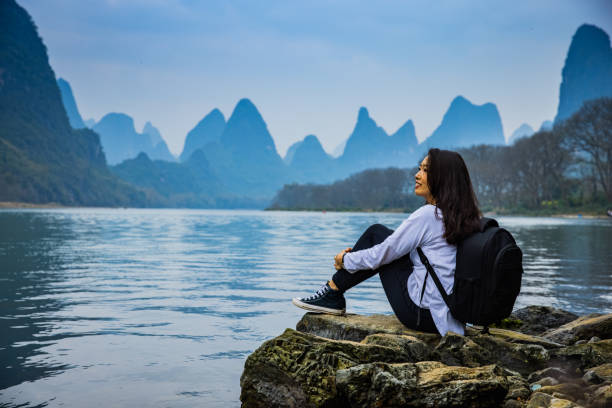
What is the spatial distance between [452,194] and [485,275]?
0.64 m

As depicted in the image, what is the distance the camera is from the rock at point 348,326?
4.53 m

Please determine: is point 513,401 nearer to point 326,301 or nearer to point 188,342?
point 326,301

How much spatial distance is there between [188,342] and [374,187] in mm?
132535

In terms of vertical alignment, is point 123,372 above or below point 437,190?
below

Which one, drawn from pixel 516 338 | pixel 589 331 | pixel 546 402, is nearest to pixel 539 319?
pixel 589 331

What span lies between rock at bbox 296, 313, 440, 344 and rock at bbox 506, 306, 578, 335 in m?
2.40

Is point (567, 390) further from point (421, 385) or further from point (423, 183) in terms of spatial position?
point (423, 183)

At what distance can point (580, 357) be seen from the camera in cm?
432

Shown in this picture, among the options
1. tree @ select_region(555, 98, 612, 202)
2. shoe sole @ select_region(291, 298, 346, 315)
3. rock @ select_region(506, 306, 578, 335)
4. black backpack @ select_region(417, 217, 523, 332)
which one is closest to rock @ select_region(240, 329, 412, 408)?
black backpack @ select_region(417, 217, 523, 332)

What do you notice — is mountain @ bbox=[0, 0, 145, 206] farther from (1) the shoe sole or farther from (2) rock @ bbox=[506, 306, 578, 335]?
(1) the shoe sole

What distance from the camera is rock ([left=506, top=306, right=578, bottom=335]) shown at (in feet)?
21.2

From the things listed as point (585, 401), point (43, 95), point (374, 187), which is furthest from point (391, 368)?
point (43, 95)

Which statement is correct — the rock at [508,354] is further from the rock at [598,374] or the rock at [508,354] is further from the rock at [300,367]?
the rock at [300,367]

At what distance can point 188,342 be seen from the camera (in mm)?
6391
